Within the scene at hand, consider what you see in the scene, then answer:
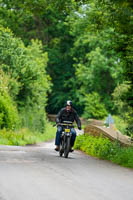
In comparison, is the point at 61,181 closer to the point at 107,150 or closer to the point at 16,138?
the point at 107,150

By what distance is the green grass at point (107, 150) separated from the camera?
15.9 m

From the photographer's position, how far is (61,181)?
10422mm

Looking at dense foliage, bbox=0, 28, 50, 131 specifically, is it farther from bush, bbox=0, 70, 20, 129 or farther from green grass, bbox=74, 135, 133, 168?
green grass, bbox=74, 135, 133, 168

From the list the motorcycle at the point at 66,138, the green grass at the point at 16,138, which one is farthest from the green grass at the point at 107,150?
the green grass at the point at 16,138

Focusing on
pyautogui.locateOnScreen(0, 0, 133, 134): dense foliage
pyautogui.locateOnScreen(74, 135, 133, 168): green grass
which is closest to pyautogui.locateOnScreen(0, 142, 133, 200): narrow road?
pyautogui.locateOnScreen(74, 135, 133, 168): green grass

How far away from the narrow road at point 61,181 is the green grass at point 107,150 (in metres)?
2.03

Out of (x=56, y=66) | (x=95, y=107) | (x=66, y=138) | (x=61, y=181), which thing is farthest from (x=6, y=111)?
(x=56, y=66)

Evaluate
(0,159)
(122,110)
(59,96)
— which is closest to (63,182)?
(0,159)

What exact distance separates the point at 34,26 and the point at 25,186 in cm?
6638

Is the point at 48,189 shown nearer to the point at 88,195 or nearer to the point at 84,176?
the point at 88,195

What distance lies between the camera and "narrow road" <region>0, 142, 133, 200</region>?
8828mm

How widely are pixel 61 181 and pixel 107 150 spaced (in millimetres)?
8068

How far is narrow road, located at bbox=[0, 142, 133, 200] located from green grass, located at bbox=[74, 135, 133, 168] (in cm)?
203

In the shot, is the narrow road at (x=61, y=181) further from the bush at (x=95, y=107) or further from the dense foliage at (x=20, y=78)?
the bush at (x=95, y=107)
